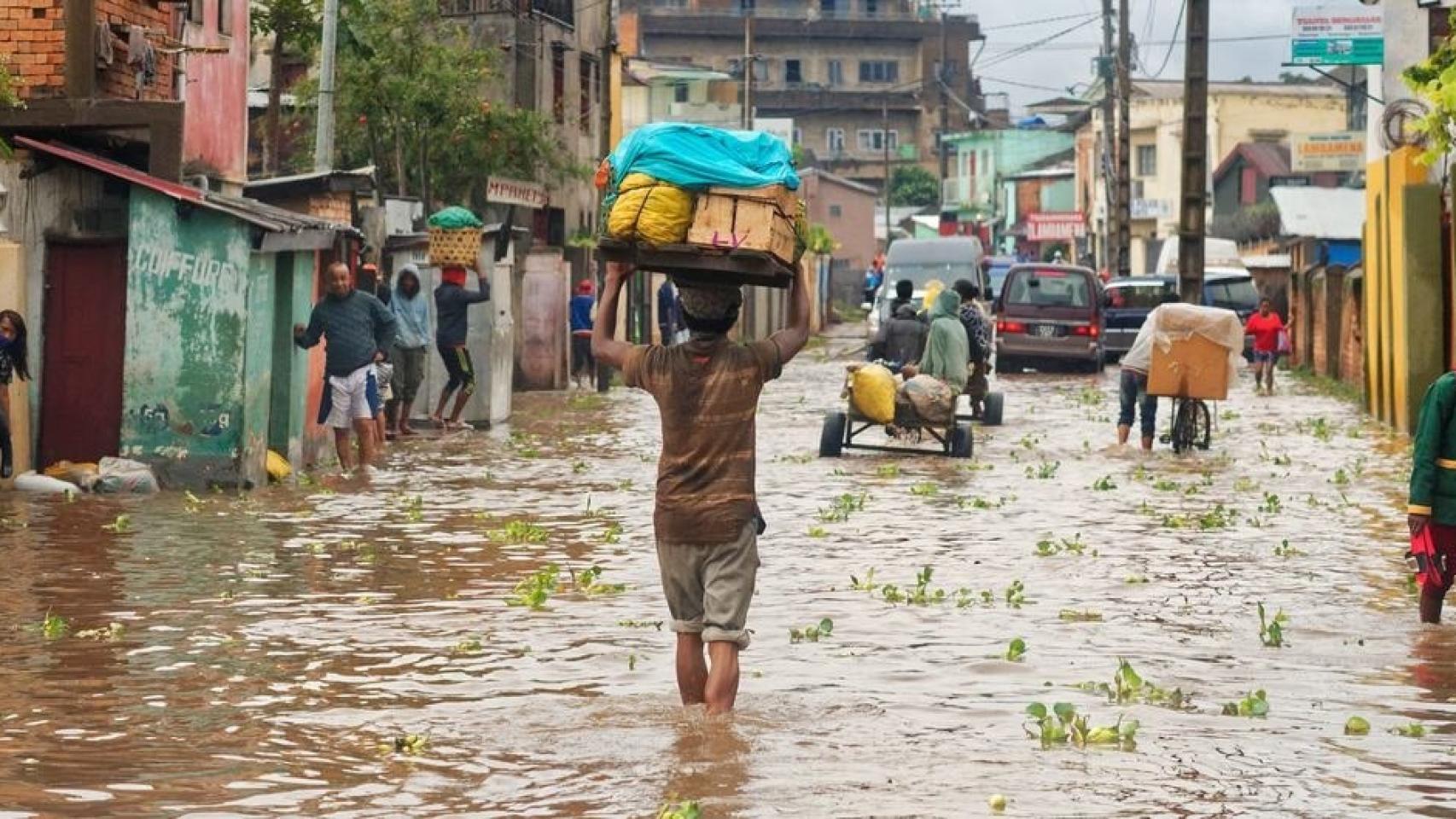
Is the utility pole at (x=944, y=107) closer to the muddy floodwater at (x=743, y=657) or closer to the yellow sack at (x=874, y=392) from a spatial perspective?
the yellow sack at (x=874, y=392)

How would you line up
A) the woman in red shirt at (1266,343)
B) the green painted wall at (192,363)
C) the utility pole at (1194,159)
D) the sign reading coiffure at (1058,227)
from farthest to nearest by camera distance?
the sign reading coiffure at (1058,227)
the woman in red shirt at (1266,343)
the utility pole at (1194,159)
the green painted wall at (192,363)

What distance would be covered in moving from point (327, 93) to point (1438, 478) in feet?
65.5

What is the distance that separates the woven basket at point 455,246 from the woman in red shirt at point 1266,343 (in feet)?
50.5

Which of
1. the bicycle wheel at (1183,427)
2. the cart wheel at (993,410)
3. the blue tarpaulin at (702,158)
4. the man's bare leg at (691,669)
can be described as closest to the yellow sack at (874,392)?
the bicycle wheel at (1183,427)

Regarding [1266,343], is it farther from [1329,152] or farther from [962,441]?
[1329,152]

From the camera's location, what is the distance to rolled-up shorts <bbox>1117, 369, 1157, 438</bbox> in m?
25.4

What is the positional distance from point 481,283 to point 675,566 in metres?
19.2

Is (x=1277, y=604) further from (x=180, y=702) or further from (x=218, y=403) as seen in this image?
(x=218, y=403)

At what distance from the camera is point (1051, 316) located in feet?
143

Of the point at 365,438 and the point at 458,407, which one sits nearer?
the point at 365,438

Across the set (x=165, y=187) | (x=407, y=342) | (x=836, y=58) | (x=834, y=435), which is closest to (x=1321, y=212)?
(x=834, y=435)

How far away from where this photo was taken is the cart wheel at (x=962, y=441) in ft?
78.8

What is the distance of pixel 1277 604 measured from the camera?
528 inches

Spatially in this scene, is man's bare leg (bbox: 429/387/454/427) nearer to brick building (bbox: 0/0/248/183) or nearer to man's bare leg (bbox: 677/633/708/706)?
brick building (bbox: 0/0/248/183)
